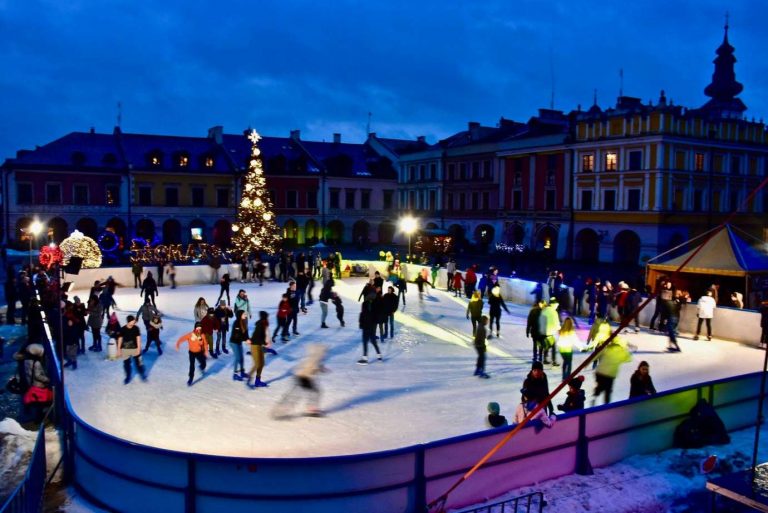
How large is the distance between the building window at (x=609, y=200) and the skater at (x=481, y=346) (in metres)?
29.3

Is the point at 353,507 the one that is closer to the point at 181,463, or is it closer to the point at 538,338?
the point at 181,463

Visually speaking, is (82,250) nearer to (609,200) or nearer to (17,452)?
(17,452)

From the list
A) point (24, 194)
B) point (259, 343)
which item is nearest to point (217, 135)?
point (24, 194)

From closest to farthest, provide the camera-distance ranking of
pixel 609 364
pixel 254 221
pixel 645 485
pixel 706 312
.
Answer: pixel 645 485 → pixel 609 364 → pixel 706 312 → pixel 254 221

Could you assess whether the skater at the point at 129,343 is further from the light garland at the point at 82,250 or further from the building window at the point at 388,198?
the building window at the point at 388,198

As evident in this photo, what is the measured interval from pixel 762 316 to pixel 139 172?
132 ft

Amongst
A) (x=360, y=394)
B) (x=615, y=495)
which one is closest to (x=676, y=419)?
(x=615, y=495)

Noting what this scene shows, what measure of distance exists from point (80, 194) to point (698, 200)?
4011cm

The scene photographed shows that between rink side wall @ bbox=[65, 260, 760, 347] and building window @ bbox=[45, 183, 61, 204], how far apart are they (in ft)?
65.1

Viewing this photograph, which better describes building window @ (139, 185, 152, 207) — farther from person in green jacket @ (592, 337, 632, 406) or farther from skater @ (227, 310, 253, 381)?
person in green jacket @ (592, 337, 632, 406)

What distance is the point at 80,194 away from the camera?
1703 inches

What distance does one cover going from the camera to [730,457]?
8.98 meters

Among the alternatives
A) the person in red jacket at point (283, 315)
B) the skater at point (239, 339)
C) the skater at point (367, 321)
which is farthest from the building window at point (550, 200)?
the skater at point (239, 339)

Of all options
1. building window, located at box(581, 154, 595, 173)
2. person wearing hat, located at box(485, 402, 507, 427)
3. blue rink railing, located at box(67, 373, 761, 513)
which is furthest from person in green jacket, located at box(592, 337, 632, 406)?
building window, located at box(581, 154, 595, 173)
